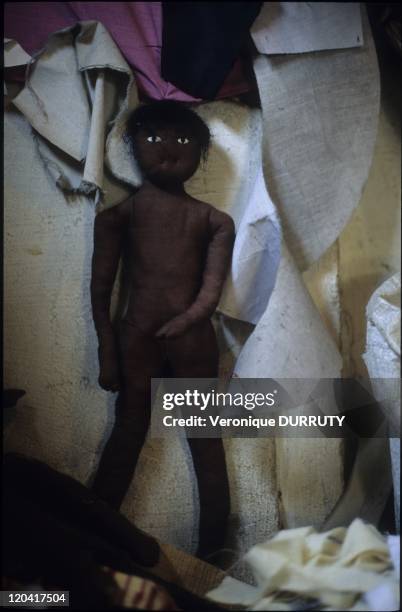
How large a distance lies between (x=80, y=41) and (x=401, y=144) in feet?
2.44

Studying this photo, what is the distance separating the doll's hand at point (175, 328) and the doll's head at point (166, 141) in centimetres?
27

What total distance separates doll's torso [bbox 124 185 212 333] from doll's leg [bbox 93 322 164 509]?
0.04 m

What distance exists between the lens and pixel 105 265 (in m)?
1.18

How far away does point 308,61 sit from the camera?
3.94 ft

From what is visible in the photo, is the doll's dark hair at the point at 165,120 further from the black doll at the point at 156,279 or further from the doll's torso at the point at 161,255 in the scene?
the doll's torso at the point at 161,255

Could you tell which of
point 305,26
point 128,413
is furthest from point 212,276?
point 305,26

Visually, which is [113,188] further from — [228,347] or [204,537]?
[204,537]

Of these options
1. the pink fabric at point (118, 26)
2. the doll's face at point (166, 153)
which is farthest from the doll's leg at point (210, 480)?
the pink fabric at point (118, 26)

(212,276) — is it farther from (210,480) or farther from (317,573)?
(317,573)

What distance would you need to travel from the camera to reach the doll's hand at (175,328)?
1.15 m

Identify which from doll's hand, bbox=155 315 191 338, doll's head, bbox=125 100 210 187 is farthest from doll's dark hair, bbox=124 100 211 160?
doll's hand, bbox=155 315 191 338

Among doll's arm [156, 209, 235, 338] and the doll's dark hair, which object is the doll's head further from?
doll's arm [156, 209, 235, 338]

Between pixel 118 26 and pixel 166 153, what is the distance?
0.29 m

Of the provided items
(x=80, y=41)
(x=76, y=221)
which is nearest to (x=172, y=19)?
(x=80, y=41)
